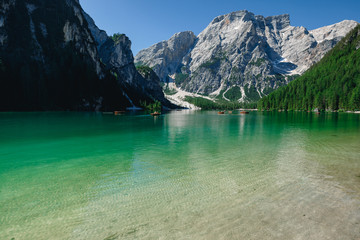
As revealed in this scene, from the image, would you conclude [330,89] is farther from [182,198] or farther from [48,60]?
[48,60]

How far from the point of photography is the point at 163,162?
17141 millimetres

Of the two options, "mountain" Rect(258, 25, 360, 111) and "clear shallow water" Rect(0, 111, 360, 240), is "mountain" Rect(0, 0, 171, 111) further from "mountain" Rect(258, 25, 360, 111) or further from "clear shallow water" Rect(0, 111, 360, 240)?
"mountain" Rect(258, 25, 360, 111)

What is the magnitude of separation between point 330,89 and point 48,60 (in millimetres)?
220615

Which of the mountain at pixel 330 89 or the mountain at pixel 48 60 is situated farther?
the mountain at pixel 48 60

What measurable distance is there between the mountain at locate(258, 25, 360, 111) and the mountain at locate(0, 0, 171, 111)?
160 meters

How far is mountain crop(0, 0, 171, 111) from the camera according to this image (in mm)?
137875

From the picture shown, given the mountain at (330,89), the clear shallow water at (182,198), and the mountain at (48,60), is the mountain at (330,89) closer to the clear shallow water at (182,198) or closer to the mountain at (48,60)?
the clear shallow water at (182,198)

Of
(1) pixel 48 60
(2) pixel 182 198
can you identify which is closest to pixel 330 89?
(2) pixel 182 198

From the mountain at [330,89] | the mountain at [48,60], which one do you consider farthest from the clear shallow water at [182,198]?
the mountain at [48,60]

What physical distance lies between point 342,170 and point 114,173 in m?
16.3

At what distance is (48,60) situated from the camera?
15950 cm

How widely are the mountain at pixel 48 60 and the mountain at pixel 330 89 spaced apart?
160 meters

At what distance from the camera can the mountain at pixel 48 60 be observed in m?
138

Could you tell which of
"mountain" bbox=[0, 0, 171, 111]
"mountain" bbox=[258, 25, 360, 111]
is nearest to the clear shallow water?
"mountain" bbox=[258, 25, 360, 111]
